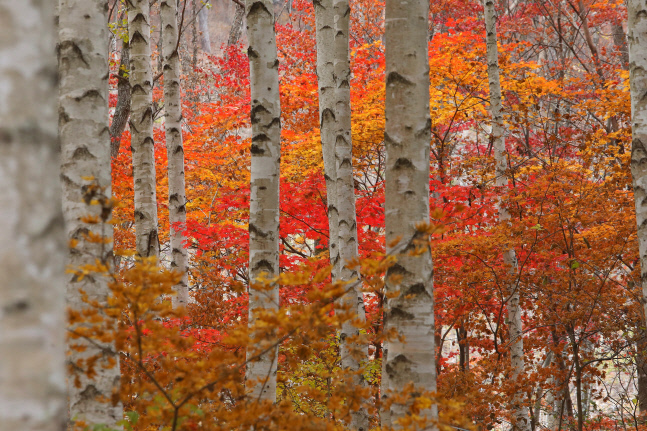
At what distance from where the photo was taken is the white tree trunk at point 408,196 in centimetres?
235

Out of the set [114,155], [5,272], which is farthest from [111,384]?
[114,155]

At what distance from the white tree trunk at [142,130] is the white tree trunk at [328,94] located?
1.92 metres

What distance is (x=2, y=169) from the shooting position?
94 cm

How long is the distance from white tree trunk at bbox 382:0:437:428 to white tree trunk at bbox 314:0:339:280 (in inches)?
109

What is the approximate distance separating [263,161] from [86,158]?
1.47 m

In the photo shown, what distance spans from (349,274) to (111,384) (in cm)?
320

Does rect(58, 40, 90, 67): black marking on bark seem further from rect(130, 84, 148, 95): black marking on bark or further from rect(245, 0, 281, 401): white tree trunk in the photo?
rect(130, 84, 148, 95): black marking on bark

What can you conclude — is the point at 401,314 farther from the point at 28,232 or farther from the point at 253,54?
the point at 253,54

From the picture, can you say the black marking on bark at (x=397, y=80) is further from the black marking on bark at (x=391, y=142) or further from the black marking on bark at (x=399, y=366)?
the black marking on bark at (x=399, y=366)

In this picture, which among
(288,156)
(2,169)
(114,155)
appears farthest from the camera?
(288,156)

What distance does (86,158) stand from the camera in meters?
2.25

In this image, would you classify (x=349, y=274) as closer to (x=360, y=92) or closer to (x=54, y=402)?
(x=54, y=402)

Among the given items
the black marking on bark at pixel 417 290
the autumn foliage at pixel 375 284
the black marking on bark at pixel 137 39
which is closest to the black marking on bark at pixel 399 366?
the autumn foliage at pixel 375 284

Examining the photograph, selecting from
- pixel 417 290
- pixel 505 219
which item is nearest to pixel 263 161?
pixel 417 290
